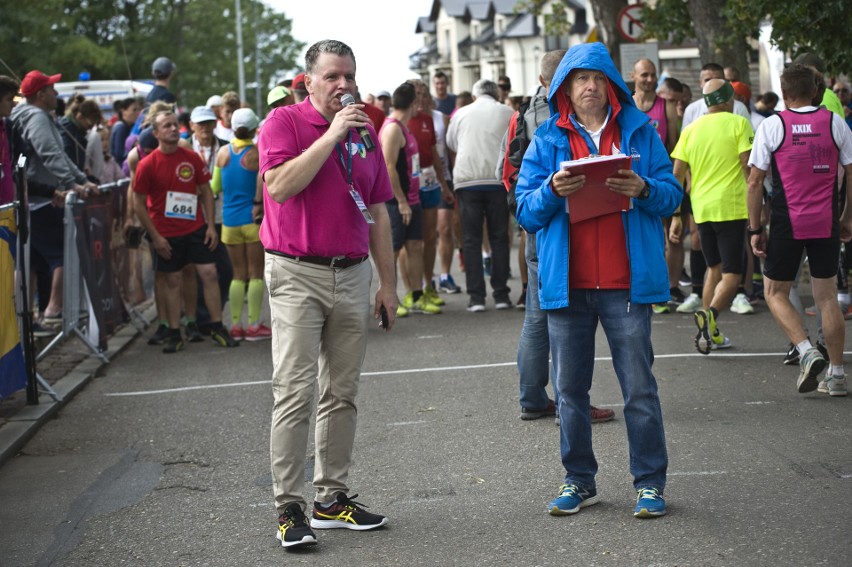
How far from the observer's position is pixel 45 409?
9.15m

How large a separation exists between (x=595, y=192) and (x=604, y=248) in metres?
0.27

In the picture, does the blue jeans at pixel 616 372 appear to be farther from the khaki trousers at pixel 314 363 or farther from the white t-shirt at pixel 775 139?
the white t-shirt at pixel 775 139

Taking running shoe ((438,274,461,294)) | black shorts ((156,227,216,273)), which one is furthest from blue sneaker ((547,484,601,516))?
running shoe ((438,274,461,294))

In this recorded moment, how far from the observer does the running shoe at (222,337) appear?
39.7 ft

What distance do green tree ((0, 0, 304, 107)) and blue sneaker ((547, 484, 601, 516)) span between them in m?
34.7

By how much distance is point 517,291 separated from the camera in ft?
50.5

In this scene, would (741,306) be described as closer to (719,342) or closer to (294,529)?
(719,342)

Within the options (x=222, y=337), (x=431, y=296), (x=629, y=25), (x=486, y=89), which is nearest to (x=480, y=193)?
(x=486, y=89)

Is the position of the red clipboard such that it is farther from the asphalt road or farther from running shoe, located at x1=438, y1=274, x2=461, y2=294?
running shoe, located at x1=438, y1=274, x2=461, y2=294

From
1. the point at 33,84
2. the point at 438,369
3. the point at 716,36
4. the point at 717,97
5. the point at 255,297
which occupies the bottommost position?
the point at 438,369

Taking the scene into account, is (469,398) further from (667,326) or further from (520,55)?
(520,55)

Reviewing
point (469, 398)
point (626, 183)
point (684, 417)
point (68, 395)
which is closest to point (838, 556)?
point (626, 183)

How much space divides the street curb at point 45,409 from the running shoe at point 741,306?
551cm

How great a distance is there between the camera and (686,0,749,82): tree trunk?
68.3 feet
